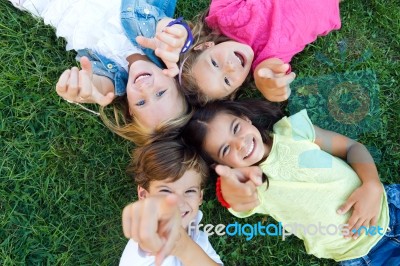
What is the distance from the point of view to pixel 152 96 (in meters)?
2.11

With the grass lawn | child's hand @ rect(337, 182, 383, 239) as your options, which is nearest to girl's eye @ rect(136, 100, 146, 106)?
the grass lawn

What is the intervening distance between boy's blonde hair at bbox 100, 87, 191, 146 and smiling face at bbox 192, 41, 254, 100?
0.49ft

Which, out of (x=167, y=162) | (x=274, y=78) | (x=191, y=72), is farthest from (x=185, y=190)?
(x=274, y=78)

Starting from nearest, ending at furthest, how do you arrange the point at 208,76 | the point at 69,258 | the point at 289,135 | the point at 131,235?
the point at 131,235, the point at 208,76, the point at 289,135, the point at 69,258

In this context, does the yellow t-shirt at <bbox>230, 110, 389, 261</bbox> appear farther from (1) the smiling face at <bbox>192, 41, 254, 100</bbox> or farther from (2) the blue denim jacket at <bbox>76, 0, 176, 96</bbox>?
(2) the blue denim jacket at <bbox>76, 0, 176, 96</bbox>

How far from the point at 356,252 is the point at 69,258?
156cm

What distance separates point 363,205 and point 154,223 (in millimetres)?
1306

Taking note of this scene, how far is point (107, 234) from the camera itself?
8.37 feet

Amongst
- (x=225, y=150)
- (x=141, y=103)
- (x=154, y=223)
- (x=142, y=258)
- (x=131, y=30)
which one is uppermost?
(x=154, y=223)

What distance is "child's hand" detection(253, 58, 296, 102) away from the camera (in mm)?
2145

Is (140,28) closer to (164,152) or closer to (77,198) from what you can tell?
(164,152)

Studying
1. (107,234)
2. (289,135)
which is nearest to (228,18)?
(289,135)

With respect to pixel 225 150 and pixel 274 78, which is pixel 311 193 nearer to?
pixel 225 150

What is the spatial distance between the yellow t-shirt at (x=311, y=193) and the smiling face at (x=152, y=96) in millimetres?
540
